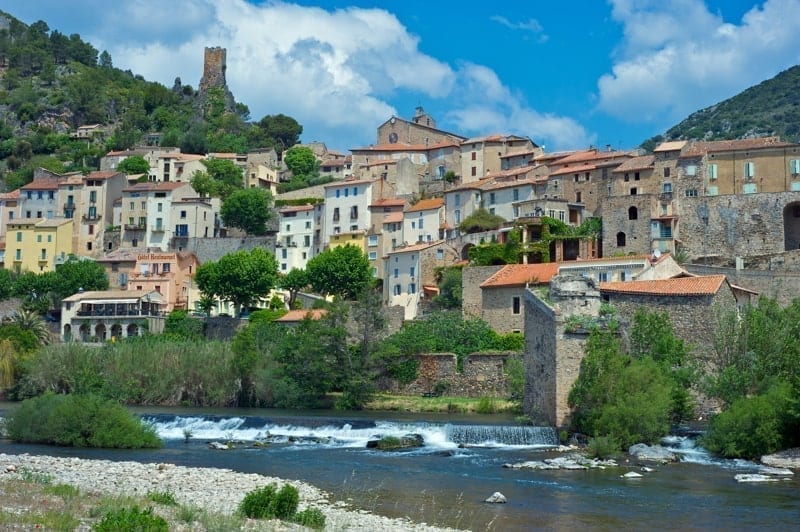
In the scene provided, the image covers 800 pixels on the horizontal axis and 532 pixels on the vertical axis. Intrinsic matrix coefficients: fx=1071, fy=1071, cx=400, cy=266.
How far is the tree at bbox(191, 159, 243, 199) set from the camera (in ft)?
322

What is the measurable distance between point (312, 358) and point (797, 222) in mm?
33339

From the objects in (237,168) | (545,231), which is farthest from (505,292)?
(237,168)

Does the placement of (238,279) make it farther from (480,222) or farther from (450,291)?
(480,222)

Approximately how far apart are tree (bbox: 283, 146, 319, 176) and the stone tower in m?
41.8

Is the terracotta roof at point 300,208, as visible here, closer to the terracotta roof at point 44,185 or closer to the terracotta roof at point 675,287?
the terracotta roof at point 44,185

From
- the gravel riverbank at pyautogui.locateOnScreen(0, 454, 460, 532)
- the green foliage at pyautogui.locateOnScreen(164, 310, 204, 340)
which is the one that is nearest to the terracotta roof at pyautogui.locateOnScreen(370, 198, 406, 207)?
the green foliage at pyautogui.locateOnScreen(164, 310, 204, 340)

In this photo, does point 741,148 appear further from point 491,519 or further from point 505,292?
point 491,519

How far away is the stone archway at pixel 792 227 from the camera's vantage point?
6569 centimetres

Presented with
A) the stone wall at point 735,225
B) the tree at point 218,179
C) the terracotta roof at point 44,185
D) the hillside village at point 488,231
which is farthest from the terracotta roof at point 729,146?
the terracotta roof at point 44,185

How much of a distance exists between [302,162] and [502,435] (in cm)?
7930

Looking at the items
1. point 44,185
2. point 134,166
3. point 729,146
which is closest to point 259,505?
point 729,146

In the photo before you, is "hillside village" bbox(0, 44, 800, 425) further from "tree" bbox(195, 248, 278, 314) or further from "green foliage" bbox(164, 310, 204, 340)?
"tree" bbox(195, 248, 278, 314)

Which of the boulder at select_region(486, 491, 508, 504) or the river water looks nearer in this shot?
the river water

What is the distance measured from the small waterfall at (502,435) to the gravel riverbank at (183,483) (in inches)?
389
